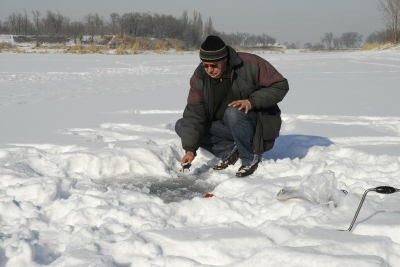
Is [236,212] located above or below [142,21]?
below

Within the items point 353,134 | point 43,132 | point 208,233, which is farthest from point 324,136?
point 43,132

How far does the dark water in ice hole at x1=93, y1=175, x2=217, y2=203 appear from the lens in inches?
109

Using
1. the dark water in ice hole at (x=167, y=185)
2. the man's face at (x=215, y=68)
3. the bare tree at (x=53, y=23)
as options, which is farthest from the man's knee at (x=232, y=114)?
the bare tree at (x=53, y=23)

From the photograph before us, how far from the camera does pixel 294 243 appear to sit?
5.68 ft

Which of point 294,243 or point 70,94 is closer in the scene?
point 294,243

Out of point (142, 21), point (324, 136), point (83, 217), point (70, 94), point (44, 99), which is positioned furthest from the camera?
point (142, 21)

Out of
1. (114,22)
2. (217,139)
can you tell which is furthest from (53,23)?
(217,139)

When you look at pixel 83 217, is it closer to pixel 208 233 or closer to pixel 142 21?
pixel 208 233

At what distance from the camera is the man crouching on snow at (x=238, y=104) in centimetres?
297

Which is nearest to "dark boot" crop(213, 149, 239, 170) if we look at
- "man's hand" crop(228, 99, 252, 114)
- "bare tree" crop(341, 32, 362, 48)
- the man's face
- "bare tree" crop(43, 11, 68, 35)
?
"man's hand" crop(228, 99, 252, 114)

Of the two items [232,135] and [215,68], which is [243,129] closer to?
[232,135]

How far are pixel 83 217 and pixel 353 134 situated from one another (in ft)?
9.98

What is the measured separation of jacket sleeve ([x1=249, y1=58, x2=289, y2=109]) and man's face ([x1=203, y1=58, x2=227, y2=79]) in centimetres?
29

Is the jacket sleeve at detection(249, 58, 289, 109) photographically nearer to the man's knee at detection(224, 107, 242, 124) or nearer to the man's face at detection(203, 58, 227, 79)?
the man's knee at detection(224, 107, 242, 124)
